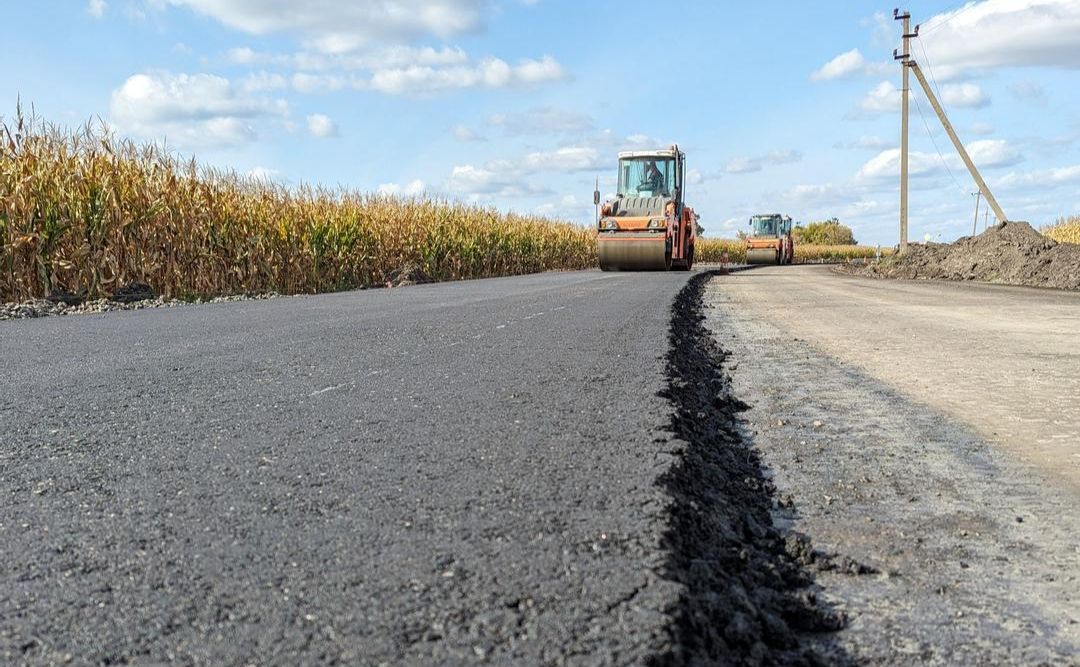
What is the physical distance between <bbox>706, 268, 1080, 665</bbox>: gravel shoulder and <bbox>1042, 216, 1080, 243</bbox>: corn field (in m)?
35.5

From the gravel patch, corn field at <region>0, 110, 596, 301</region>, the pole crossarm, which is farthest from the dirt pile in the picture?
the gravel patch

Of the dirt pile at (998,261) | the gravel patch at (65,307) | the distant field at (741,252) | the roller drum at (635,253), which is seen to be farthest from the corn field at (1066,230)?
the gravel patch at (65,307)

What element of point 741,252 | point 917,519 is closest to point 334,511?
point 917,519

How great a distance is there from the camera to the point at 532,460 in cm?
260

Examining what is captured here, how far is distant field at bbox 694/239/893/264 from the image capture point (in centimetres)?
4736

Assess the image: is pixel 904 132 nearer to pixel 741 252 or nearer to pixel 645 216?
pixel 645 216

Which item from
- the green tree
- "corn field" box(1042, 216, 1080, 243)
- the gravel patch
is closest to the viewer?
the gravel patch

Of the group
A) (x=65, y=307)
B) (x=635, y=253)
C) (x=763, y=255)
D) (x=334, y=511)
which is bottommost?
(x=334, y=511)

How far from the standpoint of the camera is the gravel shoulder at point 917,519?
1.72 m

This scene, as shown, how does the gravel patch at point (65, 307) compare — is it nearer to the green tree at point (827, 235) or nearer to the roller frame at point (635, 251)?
the roller frame at point (635, 251)

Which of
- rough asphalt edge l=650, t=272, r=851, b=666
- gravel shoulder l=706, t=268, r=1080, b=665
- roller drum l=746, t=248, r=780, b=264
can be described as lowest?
gravel shoulder l=706, t=268, r=1080, b=665

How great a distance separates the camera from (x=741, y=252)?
2095 inches

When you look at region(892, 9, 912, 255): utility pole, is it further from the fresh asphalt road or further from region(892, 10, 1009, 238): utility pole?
the fresh asphalt road

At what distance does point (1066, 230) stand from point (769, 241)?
38.9 ft
